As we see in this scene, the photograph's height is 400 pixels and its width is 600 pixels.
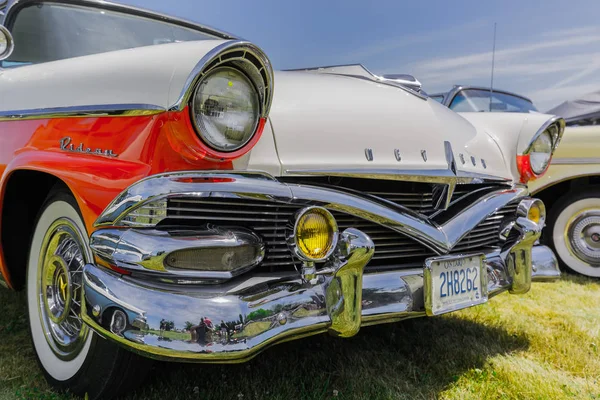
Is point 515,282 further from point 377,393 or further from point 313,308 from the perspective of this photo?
point 313,308

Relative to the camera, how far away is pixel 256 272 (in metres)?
1.52

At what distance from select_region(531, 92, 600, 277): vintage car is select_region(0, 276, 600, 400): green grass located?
126 cm

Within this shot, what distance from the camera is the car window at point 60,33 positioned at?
2.23m

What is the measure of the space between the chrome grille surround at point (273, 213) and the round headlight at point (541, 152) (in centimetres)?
73

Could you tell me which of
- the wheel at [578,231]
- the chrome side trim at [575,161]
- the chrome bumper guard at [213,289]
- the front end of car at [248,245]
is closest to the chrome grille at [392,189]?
the front end of car at [248,245]

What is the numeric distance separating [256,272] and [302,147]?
42 cm

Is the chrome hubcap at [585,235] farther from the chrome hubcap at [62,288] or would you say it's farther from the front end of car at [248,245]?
the chrome hubcap at [62,288]

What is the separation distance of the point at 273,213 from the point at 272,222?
1.7 inches

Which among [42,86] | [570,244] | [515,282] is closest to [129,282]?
[42,86]

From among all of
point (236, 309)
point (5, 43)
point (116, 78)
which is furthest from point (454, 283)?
point (5, 43)

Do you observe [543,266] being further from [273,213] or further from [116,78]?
[116,78]

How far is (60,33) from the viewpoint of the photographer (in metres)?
2.27

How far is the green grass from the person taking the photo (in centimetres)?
181

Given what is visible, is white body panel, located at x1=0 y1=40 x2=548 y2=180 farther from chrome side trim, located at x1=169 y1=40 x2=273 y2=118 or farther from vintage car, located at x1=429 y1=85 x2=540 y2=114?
vintage car, located at x1=429 y1=85 x2=540 y2=114
